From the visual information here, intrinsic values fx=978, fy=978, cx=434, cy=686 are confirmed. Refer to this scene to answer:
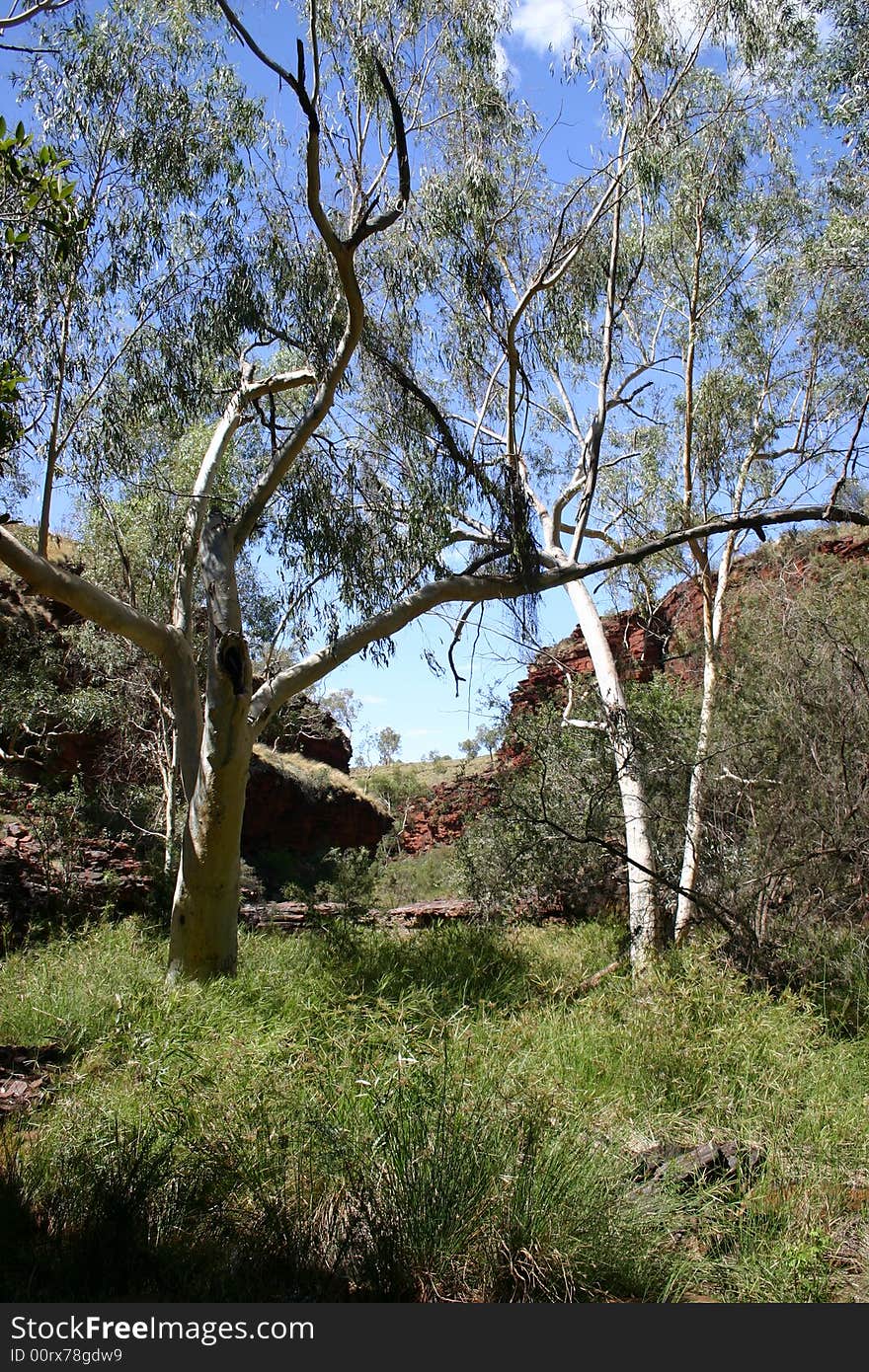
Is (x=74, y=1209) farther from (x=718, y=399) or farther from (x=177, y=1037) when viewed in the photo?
(x=718, y=399)

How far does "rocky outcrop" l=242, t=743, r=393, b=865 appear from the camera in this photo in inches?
758

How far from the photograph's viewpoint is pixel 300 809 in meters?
20.0

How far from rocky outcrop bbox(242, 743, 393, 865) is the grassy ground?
43.9 feet

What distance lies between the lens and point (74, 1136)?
364 centimetres

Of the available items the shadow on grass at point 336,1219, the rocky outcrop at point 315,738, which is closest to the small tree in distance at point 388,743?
the rocky outcrop at point 315,738

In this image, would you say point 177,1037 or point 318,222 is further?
point 318,222

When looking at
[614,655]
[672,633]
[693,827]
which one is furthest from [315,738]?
[693,827]

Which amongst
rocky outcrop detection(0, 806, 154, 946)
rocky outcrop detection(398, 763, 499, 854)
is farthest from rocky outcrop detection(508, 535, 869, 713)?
rocky outcrop detection(0, 806, 154, 946)

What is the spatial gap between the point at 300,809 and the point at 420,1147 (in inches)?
665

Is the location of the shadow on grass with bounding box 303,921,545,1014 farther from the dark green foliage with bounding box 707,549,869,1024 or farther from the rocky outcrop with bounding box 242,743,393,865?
the rocky outcrop with bounding box 242,743,393,865

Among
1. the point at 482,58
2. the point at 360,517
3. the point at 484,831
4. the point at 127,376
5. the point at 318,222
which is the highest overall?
the point at 482,58

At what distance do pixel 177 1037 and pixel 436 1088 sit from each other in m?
1.70

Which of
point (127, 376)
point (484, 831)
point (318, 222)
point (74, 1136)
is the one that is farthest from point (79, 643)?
point (74, 1136)

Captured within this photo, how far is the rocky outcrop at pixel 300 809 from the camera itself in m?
19.2
